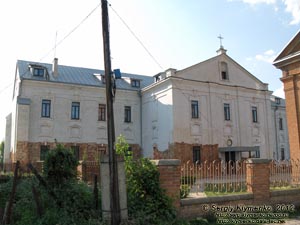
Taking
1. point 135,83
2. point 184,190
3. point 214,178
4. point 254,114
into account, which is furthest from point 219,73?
point 184,190

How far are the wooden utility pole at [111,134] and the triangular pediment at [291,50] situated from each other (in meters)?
9.79

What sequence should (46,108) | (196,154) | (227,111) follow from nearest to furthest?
(46,108) → (196,154) → (227,111)

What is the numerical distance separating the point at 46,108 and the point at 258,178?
2090cm

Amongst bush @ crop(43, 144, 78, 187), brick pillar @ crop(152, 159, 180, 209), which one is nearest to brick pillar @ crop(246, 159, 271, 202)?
brick pillar @ crop(152, 159, 180, 209)

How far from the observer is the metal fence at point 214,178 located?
10.4 meters

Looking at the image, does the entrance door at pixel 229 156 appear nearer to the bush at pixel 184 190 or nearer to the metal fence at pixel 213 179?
the metal fence at pixel 213 179

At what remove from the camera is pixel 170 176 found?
8156 mm

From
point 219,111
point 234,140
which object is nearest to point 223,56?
point 219,111

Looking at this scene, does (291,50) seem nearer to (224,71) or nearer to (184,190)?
(184,190)

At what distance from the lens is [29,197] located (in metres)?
8.49

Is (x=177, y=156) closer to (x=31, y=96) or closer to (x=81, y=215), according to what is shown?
(x=31, y=96)

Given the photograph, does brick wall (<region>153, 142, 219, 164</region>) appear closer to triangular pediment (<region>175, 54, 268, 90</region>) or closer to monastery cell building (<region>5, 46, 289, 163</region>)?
monastery cell building (<region>5, 46, 289, 163</region>)

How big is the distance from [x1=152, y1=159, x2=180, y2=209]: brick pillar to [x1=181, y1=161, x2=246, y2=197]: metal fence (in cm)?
201

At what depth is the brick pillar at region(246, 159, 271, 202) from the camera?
991 cm
